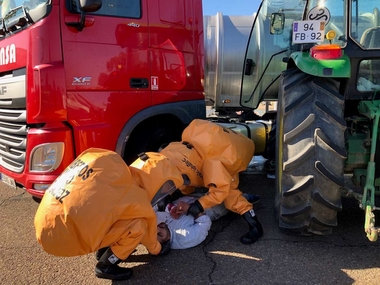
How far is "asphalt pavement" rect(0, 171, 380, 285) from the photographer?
2.50 m

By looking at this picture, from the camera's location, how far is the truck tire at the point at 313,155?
Result: 2.44 meters

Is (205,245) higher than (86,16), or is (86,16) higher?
(86,16)

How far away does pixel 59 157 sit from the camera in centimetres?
314

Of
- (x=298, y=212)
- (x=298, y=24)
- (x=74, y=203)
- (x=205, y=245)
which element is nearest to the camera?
(x=74, y=203)

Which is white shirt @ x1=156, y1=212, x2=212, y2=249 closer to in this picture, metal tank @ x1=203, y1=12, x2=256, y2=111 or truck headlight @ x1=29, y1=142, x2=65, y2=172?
truck headlight @ x1=29, y1=142, x2=65, y2=172

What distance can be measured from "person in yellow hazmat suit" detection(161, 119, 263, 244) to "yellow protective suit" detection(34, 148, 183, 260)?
2.05 ft

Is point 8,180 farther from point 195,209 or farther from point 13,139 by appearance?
point 195,209

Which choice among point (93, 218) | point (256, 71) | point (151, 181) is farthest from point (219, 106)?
point (93, 218)

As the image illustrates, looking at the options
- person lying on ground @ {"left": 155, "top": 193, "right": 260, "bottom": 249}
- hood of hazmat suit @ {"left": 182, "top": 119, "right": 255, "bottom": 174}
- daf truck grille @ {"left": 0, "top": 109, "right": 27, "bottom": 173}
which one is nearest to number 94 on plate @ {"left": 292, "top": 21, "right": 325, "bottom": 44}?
hood of hazmat suit @ {"left": 182, "top": 119, "right": 255, "bottom": 174}

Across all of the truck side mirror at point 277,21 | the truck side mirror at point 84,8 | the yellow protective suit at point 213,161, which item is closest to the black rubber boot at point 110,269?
the yellow protective suit at point 213,161

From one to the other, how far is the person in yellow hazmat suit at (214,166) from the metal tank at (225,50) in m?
3.42

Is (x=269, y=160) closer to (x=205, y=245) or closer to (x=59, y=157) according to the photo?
(x=205, y=245)

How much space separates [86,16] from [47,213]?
6.33ft

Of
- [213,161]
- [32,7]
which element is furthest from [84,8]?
[213,161]
